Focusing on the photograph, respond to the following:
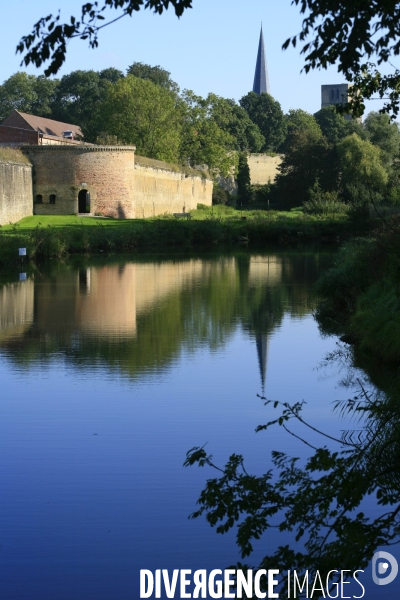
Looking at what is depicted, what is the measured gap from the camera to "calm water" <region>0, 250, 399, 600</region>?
20.8 ft

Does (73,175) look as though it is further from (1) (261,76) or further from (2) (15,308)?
(1) (261,76)

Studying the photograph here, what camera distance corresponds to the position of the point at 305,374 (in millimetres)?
12602

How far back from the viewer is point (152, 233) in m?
39.1

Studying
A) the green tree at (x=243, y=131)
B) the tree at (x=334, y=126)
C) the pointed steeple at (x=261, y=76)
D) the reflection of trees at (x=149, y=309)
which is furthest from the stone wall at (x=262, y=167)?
the reflection of trees at (x=149, y=309)

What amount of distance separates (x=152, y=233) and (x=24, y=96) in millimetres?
38536

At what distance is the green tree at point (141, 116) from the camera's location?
51500 millimetres

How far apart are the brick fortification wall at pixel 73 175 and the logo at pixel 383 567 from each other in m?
38.3

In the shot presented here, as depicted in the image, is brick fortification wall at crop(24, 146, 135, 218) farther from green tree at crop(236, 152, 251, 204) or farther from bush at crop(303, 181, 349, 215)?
green tree at crop(236, 152, 251, 204)

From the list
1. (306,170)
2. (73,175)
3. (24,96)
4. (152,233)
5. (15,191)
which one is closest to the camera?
(152,233)

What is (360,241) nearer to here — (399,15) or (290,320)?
(290,320)

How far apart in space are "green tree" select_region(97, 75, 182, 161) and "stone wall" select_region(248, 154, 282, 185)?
882 inches

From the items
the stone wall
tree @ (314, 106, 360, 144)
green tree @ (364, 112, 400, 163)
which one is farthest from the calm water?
the stone wall

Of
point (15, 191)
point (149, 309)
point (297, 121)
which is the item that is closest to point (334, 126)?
point (297, 121)

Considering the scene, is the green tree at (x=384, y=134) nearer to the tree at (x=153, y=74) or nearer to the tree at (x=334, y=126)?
the tree at (x=334, y=126)
